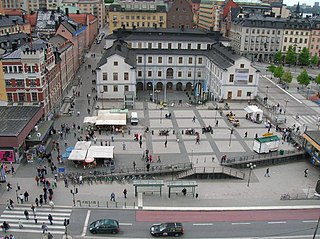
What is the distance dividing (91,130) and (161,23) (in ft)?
274

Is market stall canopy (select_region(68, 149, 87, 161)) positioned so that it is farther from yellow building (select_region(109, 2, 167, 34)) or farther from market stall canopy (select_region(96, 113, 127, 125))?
yellow building (select_region(109, 2, 167, 34))

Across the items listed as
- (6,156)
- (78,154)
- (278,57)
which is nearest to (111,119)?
(78,154)

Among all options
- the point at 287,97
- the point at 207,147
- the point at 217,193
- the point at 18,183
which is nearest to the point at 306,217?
the point at 217,193

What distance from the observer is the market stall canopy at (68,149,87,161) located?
158ft

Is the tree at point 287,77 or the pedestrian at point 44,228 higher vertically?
the tree at point 287,77

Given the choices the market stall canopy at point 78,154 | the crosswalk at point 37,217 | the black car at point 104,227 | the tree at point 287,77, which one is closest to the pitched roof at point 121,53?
the market stall canopy at point 78,154

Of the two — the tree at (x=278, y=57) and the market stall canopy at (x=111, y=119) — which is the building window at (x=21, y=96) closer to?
the market stall canopy at (x=111, y=119)

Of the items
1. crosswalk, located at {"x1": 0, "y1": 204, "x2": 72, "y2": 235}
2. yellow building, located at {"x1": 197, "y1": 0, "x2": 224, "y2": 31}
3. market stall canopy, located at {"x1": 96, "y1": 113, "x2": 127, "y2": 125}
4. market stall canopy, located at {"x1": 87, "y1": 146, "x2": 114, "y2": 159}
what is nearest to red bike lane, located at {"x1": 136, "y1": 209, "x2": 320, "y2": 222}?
crosswalk, located at {"x1": 0, "y1": 204, "x2": 72, "y2": 235}

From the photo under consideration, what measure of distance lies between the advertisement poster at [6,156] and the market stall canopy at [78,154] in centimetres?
814

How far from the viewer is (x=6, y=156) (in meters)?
49.7

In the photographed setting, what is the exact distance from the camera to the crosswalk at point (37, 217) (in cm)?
3666

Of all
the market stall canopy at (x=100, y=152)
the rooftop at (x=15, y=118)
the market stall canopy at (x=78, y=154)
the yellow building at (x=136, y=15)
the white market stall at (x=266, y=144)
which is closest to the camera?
the market stall canopy at (x=78, y=154)

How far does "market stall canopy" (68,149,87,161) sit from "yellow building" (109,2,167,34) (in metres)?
85.9

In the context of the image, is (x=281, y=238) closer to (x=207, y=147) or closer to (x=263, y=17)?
(x=207, y=147)
